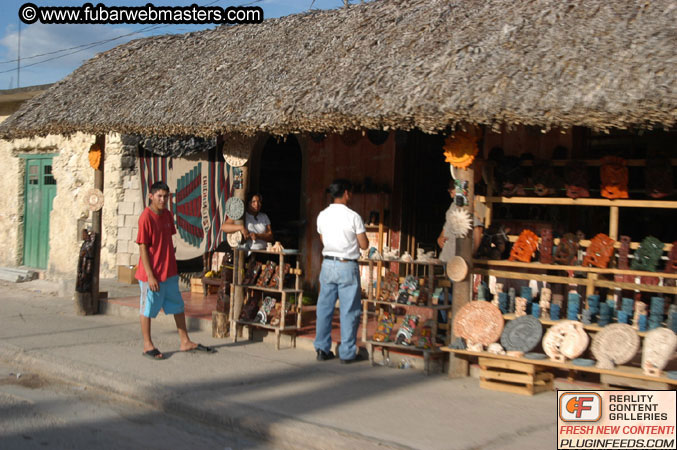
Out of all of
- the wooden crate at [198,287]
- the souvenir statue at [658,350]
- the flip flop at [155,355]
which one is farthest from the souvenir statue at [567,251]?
the wooden crate at [198,287]

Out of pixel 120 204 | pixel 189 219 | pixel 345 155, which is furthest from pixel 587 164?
pixel 120 204

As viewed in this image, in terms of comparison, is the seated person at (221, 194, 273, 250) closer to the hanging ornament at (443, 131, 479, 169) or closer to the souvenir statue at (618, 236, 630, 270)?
the hanging ornament at (443, 131, 479, 169)

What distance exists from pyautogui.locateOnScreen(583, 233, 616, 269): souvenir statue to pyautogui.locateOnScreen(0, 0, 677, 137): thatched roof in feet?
4.81

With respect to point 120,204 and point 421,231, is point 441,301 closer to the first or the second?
point 421,231

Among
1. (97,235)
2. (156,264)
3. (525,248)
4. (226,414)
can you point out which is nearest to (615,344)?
(525,248)

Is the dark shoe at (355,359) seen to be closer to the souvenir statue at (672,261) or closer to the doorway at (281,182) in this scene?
the souvenir statue at (672,261)

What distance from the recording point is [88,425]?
569 centimetres

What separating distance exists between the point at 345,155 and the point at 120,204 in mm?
5501

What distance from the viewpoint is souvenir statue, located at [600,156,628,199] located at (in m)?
6.81

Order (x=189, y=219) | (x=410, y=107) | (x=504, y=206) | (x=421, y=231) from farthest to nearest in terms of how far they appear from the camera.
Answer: (x=189, y=219) → (x=421, y=231) → (x=504, y=206) → (x=410, y=107)

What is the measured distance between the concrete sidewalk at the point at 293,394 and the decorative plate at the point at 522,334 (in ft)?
1.54

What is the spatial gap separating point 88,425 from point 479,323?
11.5 ft

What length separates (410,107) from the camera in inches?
259

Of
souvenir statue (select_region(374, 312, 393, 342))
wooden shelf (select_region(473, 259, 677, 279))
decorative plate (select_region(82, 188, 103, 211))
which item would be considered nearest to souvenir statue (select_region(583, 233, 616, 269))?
wooden shelf (select_region(473, 259, 677, 279))
